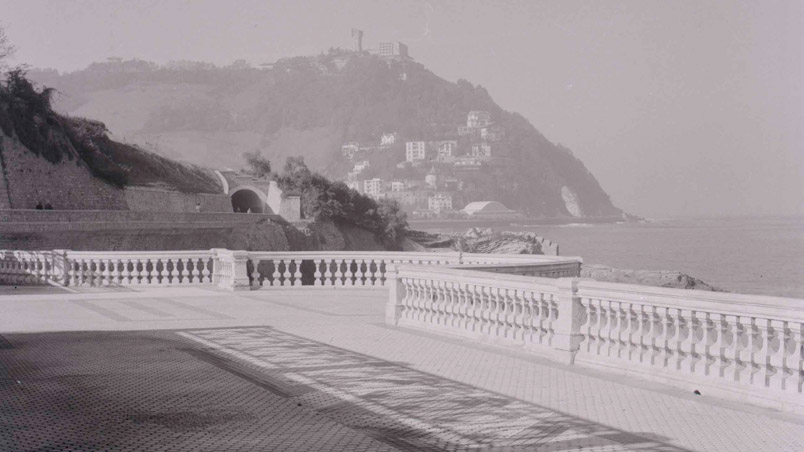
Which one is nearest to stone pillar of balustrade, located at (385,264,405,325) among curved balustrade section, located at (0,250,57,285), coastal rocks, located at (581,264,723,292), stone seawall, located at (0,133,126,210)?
curved balustrade section, located at (0,250,57,285)

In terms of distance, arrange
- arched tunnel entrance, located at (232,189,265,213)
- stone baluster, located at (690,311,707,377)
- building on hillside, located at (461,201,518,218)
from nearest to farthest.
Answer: stone baluster, located at (690,311,707,377) → arched tunnel entrance, located at (232,189,265,213) → building on hillside, located at (461,201,518,218)

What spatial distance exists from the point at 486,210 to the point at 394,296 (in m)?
180

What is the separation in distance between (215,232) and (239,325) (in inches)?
2079

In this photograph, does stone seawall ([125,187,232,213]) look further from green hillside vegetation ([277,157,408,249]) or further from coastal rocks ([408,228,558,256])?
coastal rocks ([408,228,558,256])

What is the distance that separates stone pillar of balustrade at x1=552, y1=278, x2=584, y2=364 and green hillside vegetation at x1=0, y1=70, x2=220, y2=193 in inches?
1852

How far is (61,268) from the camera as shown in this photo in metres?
19.6

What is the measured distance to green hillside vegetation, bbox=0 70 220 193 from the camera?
50250 mm

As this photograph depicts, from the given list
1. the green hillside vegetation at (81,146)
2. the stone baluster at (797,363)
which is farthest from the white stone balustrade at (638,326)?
the green hillside vegetation at (81,146)

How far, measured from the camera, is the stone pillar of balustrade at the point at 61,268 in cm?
1956

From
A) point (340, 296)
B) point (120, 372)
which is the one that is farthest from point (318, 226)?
point (120, 372)

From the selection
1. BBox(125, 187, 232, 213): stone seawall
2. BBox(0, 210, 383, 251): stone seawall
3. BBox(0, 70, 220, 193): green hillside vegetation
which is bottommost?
BBox(0, 210, 383, 251): stone seawall

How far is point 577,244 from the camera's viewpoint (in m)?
127

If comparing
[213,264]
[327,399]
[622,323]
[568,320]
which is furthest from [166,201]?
[327,399]

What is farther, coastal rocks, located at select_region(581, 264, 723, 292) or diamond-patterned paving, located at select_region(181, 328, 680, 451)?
coastal rocks, located at select_region(581, 264, 723, 292)
